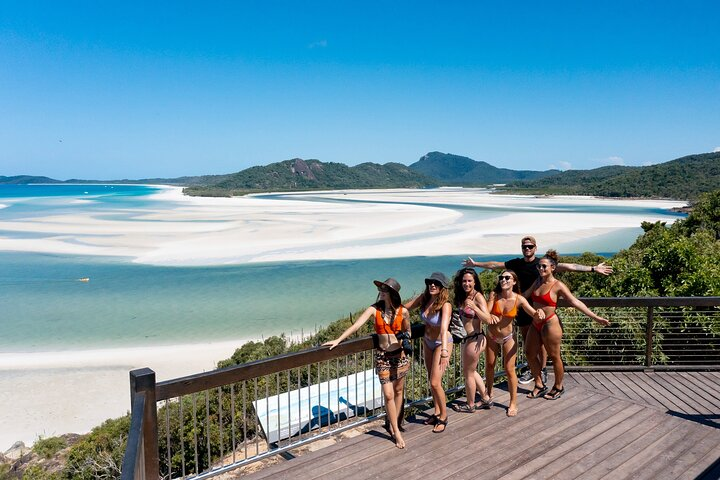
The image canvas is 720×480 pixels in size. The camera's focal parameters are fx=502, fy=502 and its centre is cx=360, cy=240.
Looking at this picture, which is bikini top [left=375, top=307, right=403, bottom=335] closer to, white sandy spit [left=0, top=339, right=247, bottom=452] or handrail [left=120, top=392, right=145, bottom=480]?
handrail [left=120, top=392, right=145, bottom=480]

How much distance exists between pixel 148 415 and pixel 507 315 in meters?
3.49

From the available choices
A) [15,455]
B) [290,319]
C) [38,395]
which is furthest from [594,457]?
[290,319]

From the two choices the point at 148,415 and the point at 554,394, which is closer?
the point at 148,415

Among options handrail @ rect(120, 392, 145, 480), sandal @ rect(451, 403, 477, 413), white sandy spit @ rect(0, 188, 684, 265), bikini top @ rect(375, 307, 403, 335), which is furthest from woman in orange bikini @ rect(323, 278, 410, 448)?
white sandy spit @ rect(0, 188, 684, 265)

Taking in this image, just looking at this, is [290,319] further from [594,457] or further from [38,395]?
[594,457]

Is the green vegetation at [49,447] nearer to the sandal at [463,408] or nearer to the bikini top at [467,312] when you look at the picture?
the sandal at [463,408]

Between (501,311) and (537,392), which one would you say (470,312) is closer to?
(501,311)

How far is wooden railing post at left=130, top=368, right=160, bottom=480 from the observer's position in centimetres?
369

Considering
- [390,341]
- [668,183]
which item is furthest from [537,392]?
[668,183]

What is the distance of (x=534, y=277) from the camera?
5797 millimetres

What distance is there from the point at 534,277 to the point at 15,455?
9961mm

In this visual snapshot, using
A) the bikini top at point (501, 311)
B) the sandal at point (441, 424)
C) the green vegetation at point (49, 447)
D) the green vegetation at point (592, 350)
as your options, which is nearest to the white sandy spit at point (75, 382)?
the green vegetation at point (49, 447)

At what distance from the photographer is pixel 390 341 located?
4.64 metres

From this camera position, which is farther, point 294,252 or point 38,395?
point 294,252
